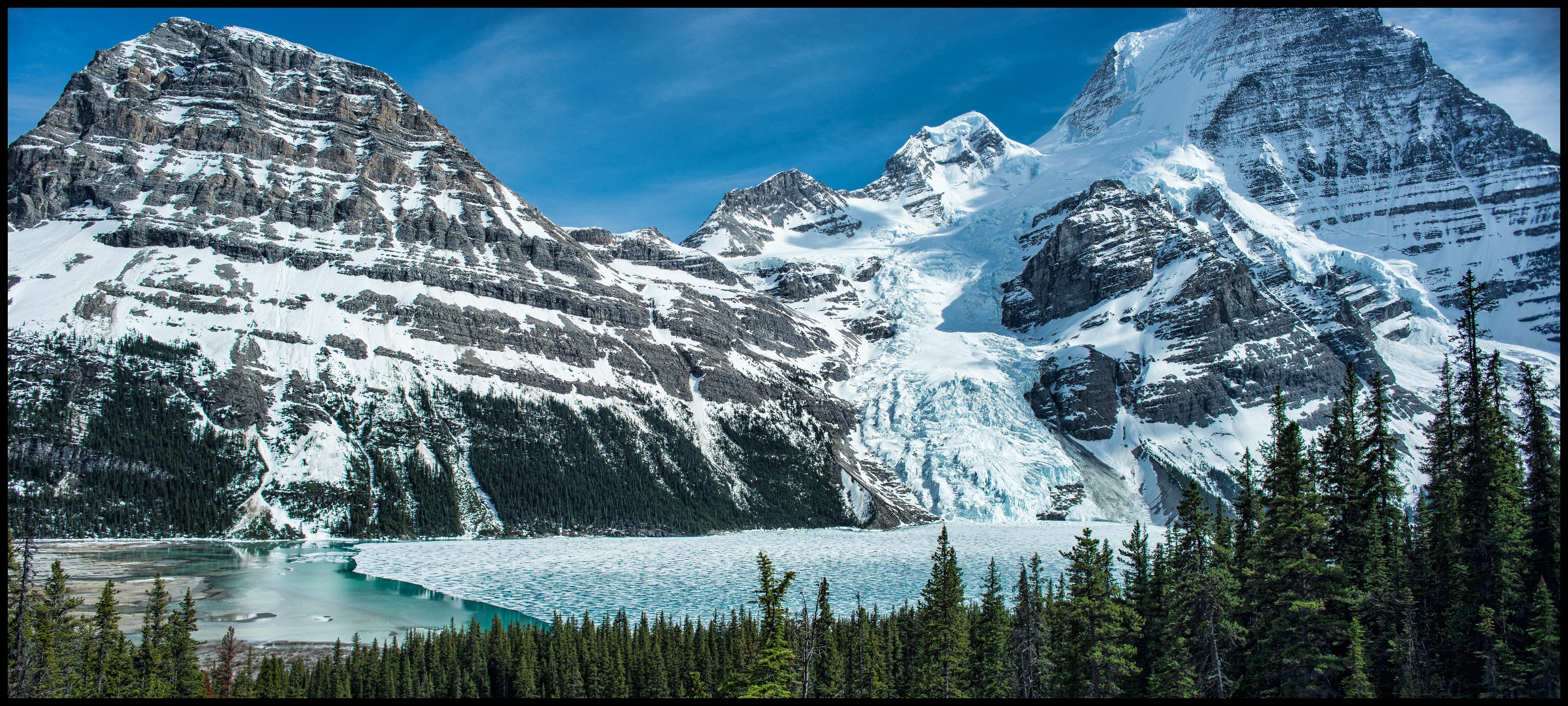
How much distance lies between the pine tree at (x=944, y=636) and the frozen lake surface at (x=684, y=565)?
41.3 meters

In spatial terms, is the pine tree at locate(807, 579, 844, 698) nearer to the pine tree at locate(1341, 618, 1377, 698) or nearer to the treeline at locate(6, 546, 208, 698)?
the pine tree at locate(1341, 618, 1377, 698)

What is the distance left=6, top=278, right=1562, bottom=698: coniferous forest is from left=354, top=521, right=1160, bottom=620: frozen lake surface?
43165 mm

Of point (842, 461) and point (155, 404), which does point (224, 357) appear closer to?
point (155, 404)

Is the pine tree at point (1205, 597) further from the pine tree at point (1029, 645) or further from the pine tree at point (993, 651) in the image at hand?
the pine tree at point (993, 651)

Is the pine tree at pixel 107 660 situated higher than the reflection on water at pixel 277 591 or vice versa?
the pine tree at pixel 107 660

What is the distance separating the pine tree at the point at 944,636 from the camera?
54.0m

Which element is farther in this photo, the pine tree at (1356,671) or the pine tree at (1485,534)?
the pine tree at (1485,534)

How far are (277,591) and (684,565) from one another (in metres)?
Result: 53.0

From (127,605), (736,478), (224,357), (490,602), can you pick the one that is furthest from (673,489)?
(127,605)

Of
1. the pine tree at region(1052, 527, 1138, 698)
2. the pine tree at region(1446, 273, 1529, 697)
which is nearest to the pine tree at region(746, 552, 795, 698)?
the pine tree at region(1052, 527, 1138, 698)

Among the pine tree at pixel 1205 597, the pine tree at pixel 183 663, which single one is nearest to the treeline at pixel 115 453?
the pine tree at pixel 183 663

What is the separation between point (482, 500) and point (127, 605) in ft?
237

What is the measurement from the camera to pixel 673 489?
17900 cm

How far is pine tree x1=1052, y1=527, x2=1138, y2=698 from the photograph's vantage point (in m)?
45.6
